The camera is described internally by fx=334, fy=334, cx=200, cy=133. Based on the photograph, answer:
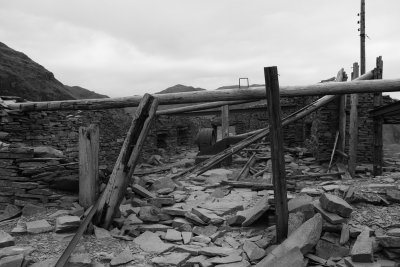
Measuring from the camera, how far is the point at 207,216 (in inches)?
195

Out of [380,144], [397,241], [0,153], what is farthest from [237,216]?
[380,144]

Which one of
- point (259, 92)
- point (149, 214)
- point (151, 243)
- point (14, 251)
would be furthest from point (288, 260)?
point (14, 251)

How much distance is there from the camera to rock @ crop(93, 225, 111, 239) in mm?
4473

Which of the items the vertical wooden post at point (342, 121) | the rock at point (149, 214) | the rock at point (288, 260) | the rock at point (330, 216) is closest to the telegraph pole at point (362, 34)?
the vertical wooden post at point (342, 121)

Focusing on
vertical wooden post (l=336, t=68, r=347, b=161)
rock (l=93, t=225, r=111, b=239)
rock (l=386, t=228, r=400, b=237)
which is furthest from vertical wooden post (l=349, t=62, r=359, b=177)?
rock (l=93, t=225, r=111, b=239)

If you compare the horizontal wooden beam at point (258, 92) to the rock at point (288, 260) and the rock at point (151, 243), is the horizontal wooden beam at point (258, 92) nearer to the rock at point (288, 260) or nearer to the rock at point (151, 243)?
the rock at point (151, 243)

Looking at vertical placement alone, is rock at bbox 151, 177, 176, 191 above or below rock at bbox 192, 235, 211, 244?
above

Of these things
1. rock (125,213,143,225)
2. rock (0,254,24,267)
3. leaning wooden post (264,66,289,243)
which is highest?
leaning wooden post (264,66,289,243)

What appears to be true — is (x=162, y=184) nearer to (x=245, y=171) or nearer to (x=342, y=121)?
(x=245, y=171)

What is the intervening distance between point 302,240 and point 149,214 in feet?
7.80

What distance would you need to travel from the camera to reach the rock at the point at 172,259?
12.6ft

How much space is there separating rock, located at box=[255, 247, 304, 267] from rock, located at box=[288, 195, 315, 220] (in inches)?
27.7

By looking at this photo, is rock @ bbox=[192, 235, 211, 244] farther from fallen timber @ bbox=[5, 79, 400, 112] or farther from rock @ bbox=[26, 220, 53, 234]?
fallen timber @ bbox=[5, 79, 400, 112]

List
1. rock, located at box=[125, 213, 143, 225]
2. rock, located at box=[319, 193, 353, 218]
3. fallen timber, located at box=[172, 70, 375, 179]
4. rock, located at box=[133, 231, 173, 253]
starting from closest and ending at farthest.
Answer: rock, located at box=[319, 193, 353, 218], rock, located at box=[133, 231, 173, 253], rock, located at box=[125, 213, 143, 225], fallen timber, located at box=[172, 70, 375, 179]
